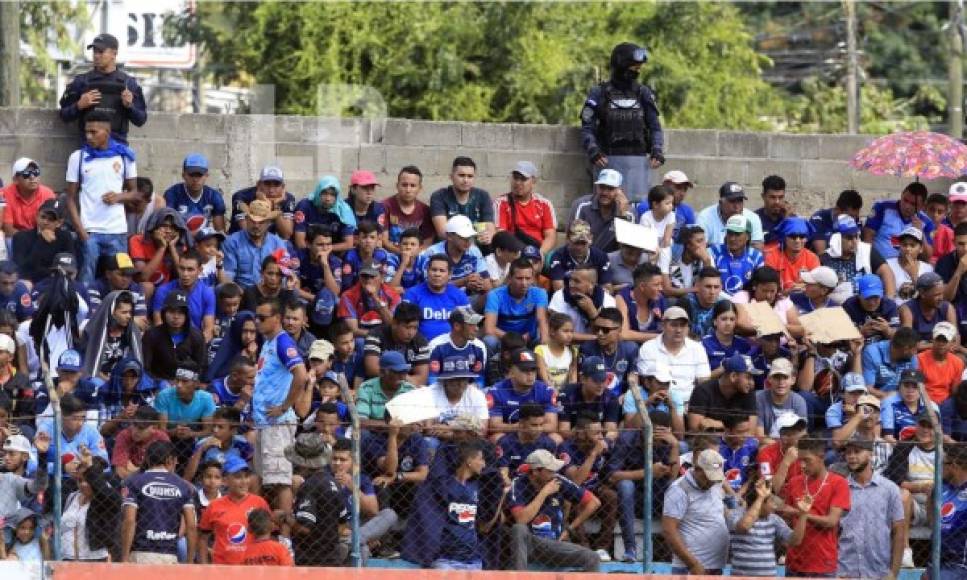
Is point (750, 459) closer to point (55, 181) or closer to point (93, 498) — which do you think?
point (93, 498)

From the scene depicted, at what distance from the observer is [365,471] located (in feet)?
50.4

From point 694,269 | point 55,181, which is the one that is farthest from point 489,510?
point 55,181

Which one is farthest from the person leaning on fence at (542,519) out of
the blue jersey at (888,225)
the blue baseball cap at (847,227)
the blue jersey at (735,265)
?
the blue jersey at (888,225)

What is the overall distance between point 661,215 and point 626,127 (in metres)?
1.06

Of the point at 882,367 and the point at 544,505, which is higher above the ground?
the point at 882,367

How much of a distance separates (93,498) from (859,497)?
5.16 meters

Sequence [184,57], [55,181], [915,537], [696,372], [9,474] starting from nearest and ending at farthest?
[9,474]
[915,537]
[696,372]
[55,181]
[184,57]

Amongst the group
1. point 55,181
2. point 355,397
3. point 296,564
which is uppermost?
point 55,181

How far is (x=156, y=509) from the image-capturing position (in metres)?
14.8

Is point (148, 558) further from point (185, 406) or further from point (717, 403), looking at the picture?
point (717, 403)

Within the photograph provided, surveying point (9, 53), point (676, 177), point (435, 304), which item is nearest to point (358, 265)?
point (435, 304)

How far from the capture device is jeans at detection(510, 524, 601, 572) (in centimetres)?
1506

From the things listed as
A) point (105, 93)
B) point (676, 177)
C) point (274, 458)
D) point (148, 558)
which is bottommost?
point (148, 558)

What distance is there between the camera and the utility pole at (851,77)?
3469 cm
